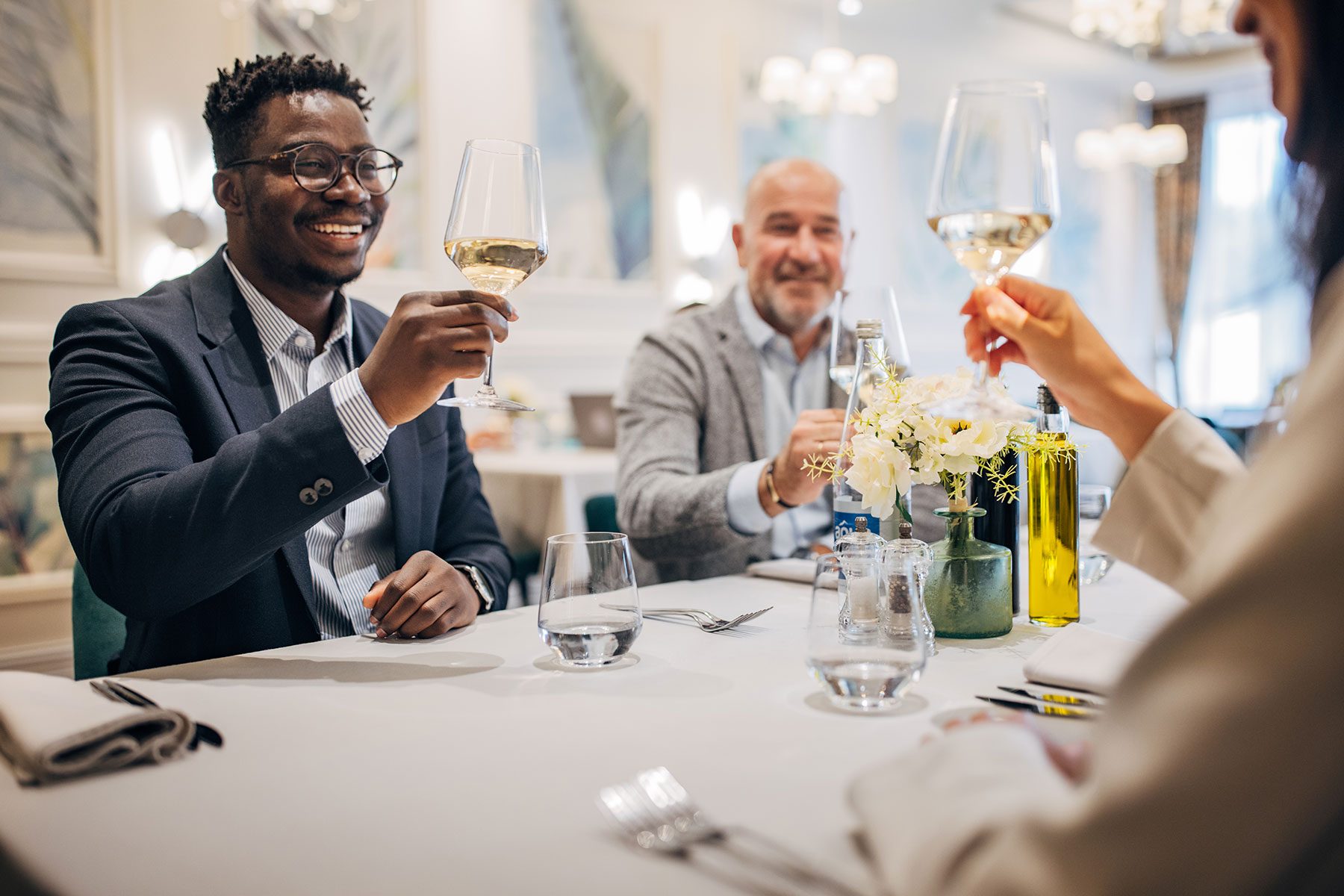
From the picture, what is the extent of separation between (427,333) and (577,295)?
4.52m

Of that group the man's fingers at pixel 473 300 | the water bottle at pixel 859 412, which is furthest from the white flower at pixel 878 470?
the man's fingers at pixel 473 300

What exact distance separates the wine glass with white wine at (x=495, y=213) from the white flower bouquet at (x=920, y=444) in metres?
0.47

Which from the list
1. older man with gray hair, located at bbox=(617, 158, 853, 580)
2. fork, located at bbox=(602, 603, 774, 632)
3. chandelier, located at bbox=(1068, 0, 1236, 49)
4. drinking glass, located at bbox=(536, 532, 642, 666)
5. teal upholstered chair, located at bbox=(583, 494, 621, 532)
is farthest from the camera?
chandelier, located at bbox=(1068, 0, 1236, 49)

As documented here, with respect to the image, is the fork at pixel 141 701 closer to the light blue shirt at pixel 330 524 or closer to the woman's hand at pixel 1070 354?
the light blue shirt at pixel 330 524

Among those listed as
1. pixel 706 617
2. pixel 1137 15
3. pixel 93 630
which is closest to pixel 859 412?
pixel 706 617

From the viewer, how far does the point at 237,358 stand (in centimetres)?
159

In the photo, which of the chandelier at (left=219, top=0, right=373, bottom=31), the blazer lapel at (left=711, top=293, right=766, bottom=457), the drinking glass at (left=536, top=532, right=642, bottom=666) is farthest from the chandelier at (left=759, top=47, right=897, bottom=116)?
the drinking glass at (left=536, top=532, right=642, bottom=666)

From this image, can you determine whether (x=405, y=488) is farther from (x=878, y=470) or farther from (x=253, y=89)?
(x=878, y=470)

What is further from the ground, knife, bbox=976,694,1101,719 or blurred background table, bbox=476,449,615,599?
knife, bbox=976,694,1101,719

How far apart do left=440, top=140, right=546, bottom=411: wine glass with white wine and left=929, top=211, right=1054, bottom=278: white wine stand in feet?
1.73

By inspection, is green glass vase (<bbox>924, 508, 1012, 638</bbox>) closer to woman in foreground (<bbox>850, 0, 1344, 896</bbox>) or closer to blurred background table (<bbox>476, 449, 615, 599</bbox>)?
woman in foreground (<bbox>850, 0, 1344, 896</bbox>)

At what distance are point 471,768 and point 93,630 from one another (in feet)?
3.76

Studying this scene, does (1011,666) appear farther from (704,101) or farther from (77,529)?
(704,101)

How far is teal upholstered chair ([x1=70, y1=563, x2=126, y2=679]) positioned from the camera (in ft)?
5.46
